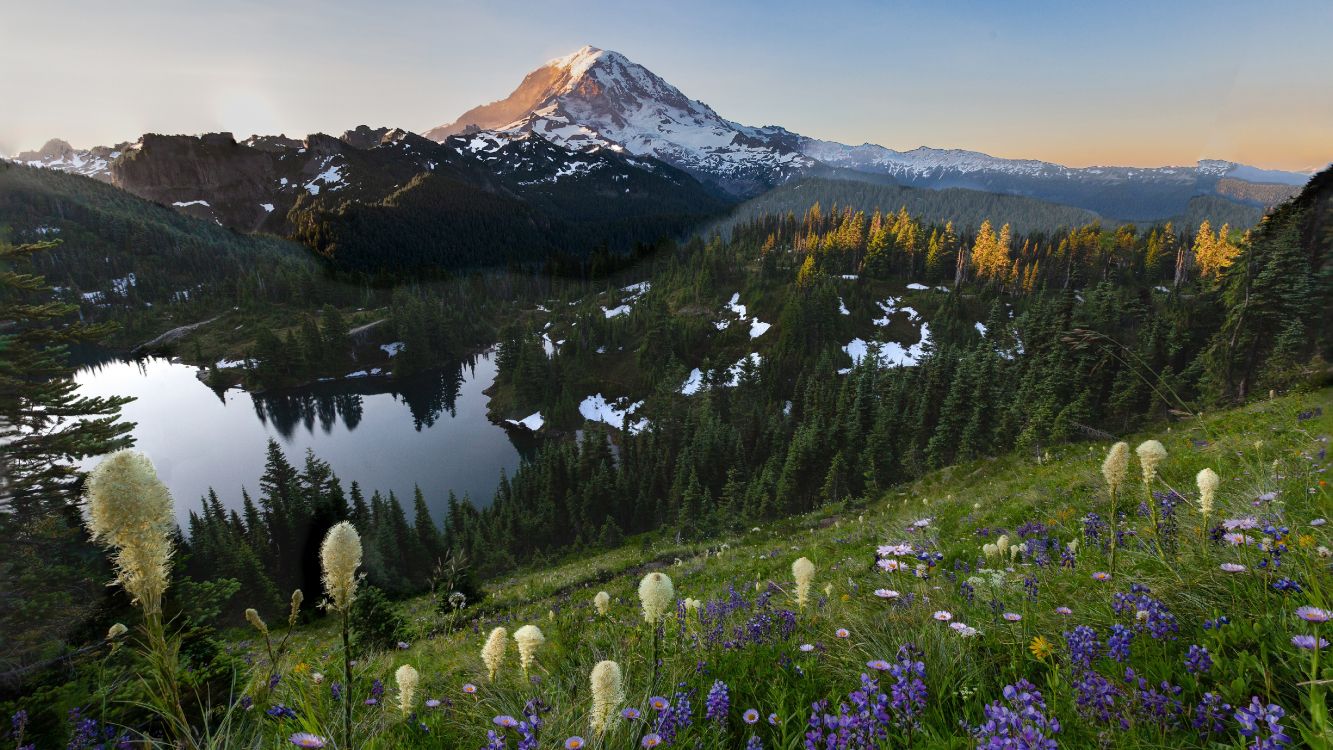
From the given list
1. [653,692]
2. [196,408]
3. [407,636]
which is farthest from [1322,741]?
[196,408]

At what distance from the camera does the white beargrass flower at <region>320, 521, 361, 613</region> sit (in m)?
2.10

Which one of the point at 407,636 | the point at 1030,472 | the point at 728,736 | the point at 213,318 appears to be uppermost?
the point at 728,736

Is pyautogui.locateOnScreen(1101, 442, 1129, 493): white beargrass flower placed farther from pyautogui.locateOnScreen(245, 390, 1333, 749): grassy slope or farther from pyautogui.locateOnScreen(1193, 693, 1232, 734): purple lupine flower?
pyautogui.locateOnScreen(1193, 693, 1232, 734): purple lupine flower

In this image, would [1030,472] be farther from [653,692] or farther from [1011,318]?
[1011,318]

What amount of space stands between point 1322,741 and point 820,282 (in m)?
127

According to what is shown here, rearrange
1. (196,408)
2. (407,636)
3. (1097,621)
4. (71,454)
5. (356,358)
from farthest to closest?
1. (356,358)
2. (196,408)
3. (71,454)
4. (407,636)
5. (1097,621)

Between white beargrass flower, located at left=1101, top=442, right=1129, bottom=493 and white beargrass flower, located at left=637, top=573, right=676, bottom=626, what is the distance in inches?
103

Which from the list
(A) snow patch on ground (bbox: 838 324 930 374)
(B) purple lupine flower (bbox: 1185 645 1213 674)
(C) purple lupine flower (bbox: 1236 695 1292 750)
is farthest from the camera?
(A) snow patch on ground (bbox: 838 324 930 374)

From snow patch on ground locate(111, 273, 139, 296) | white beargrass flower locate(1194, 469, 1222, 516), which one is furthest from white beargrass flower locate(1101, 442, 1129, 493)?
snow patch on ground locate(111, 273, 139, 296)

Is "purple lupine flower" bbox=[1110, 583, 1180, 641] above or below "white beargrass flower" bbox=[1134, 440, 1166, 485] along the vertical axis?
below

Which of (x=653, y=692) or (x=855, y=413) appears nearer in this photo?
(x=653, y=692)

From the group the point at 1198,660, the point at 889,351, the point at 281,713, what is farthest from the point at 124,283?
the point at 1198,660

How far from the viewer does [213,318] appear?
172500mm

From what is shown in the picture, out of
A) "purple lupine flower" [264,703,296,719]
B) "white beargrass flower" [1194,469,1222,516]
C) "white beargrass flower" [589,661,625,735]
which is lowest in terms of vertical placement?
"purple lupine flower" [264,703,296,719]
